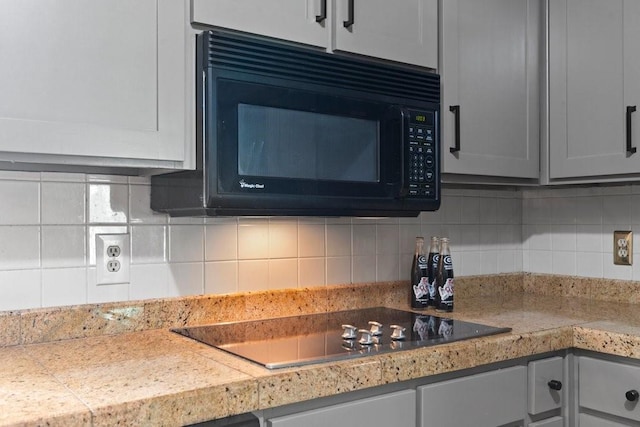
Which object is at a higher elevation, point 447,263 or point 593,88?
point 593,88

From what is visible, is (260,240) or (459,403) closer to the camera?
(459,403)

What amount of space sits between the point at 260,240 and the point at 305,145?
0.42m

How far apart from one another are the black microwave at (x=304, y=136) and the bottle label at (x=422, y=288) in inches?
13.4

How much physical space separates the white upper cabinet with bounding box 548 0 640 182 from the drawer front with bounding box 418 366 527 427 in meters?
0.76

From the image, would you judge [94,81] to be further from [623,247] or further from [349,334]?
[623,247]

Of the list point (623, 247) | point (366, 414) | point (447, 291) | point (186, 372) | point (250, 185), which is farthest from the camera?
point (623, 247)

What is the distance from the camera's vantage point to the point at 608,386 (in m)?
1.59

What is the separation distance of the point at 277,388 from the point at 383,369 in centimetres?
25

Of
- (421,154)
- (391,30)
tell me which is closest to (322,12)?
Result: (391,30)

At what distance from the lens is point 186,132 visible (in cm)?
136

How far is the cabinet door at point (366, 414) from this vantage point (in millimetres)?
1181

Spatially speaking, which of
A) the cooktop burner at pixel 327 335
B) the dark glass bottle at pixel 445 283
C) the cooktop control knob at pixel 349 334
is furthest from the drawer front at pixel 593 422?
the cooktop control knob at pixel 349 334

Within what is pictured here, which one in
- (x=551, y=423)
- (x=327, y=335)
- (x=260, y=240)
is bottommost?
(x=551, y=423)

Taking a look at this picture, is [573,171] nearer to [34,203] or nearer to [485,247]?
[485,247]
